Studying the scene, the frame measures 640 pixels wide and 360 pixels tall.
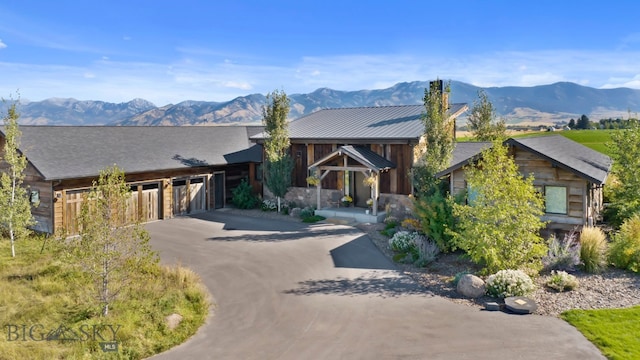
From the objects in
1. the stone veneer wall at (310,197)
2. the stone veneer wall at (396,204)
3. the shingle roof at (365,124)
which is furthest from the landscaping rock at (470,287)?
Answer: the stone veneer wall at (310,197)

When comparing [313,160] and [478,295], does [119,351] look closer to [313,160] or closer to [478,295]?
[478,295]

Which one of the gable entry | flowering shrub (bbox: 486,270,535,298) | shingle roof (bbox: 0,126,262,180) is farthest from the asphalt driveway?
shingle roof (bbox: 0,126,262,180)

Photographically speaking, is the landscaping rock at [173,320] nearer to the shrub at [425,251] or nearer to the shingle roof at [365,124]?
the shrub at [425,251]

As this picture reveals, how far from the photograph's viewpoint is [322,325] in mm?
12172

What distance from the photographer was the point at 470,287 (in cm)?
1419

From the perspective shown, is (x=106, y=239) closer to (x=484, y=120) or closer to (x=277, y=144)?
(x=277, y=144)

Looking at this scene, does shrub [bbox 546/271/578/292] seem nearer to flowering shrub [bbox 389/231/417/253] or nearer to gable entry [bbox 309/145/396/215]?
flowering shrub [bbox 389/231/417/253]

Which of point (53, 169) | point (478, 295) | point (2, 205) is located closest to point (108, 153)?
point (53, 169)

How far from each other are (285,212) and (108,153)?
34.9 ft

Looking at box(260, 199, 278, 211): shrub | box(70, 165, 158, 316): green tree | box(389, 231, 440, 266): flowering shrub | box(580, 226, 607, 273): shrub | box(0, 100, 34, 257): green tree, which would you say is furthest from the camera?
box(260, 199, 278, 211): shrub

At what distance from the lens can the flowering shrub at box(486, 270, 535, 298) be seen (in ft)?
45.4

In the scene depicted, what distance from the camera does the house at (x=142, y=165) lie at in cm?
2209

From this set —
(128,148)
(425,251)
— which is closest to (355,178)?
(425,251)

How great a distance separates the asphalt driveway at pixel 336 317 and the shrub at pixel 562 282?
2559 millimetres
